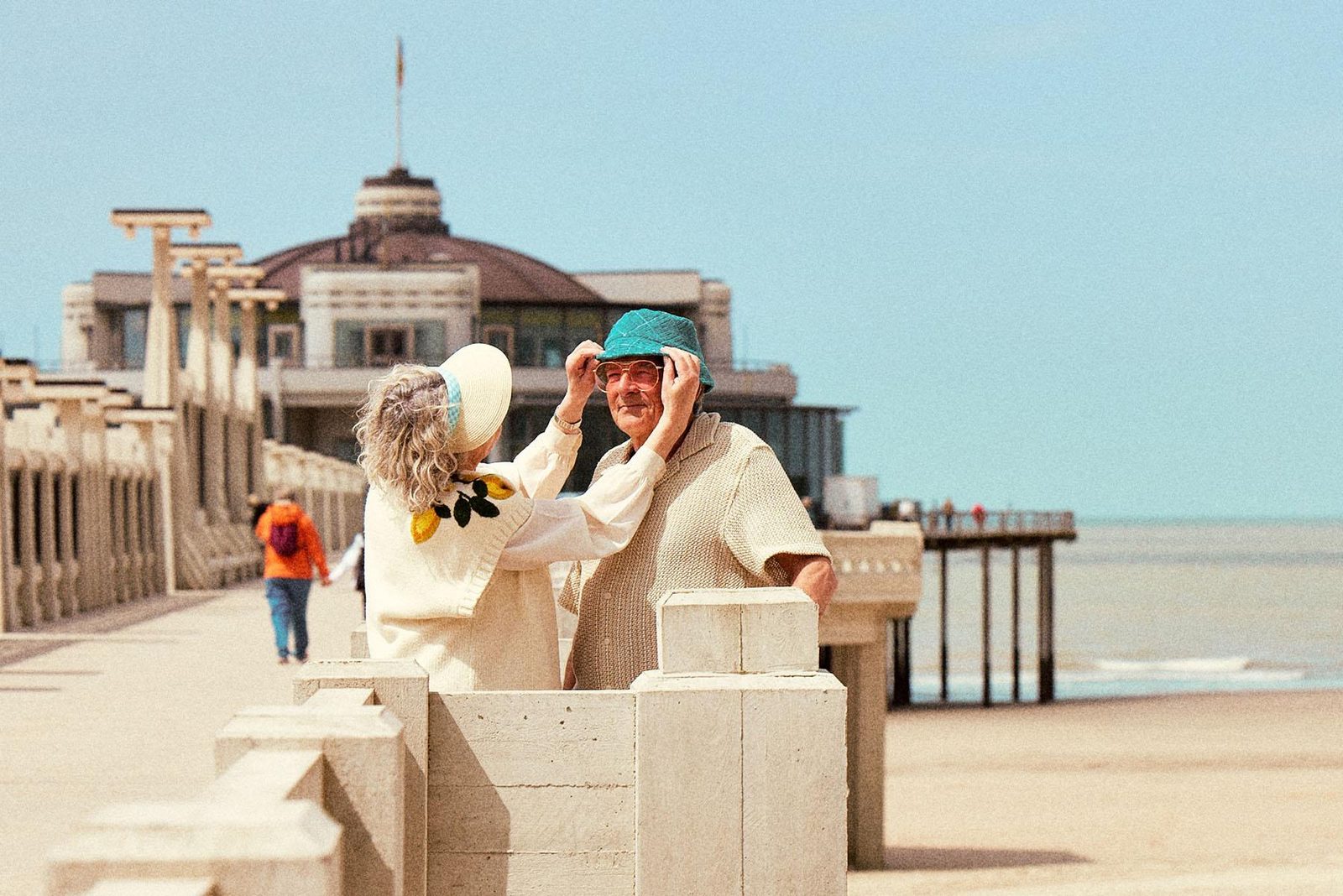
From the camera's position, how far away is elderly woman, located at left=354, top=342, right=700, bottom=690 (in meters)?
4.42

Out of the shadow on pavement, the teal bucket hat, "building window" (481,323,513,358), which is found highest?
"building window" (481,323,513,358)

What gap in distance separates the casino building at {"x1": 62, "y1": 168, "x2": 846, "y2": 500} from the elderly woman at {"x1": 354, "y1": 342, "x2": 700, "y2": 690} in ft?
172

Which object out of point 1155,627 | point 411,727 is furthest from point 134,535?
point 1155,627

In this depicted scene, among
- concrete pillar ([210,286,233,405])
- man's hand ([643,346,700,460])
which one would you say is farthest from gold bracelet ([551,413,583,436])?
concrete pillar ([210,286,233,405])

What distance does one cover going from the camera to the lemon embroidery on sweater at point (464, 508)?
4422mm

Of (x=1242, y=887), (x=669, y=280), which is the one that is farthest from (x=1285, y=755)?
(x=669, y=280)

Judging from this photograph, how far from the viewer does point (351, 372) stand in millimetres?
66938

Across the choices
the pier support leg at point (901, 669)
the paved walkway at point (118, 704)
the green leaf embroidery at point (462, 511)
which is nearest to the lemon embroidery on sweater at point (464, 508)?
the green leaf embroidery at point (462, 511)

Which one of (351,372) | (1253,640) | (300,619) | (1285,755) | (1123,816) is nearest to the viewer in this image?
(300,619)

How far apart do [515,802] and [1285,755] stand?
24.5m

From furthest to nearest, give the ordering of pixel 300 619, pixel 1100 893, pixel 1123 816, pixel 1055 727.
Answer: pixel 1055 727 < pixel 1123 816 < pixel 300 619 < pixel 1100 893

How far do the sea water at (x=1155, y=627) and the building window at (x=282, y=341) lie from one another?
23.8 meters

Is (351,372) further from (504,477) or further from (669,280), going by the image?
(504,477)

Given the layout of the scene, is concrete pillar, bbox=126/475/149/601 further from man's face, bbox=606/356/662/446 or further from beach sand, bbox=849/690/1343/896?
man's face, bbox=606/356/662/446
